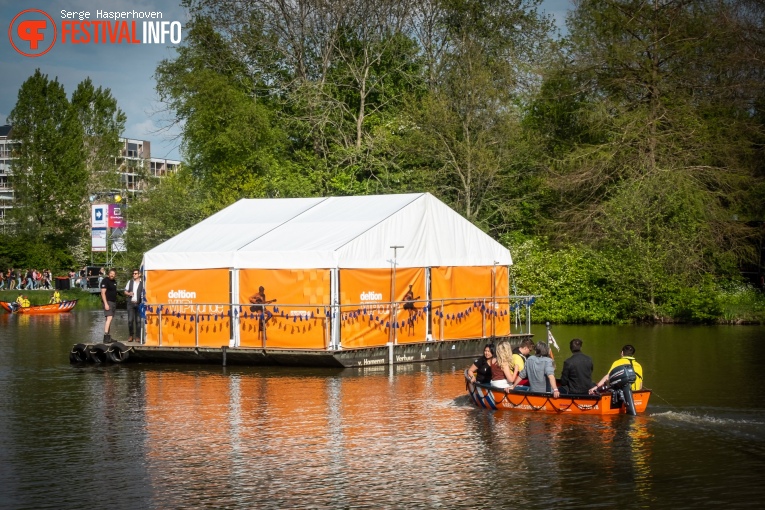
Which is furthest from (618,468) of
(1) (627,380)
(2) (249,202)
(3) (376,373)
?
(2) (249,202)

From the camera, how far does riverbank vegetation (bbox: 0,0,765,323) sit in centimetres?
4844

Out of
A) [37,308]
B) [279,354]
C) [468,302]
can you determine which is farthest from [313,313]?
[37,308]

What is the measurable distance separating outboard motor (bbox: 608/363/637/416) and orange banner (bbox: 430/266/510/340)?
459 inches

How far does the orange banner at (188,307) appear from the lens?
99.5 feet

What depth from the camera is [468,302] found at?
3266cm

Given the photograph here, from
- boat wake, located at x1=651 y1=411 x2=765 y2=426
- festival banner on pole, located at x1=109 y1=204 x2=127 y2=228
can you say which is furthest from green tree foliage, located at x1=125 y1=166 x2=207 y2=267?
boat wake, located at x1=651 y1=411 x2=765 y2=426

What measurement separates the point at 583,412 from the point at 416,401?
379 centimetres

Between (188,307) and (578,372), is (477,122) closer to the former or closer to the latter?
(188,307)

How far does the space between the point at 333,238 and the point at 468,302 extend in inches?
207

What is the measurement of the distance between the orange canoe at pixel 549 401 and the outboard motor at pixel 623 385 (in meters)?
0.08

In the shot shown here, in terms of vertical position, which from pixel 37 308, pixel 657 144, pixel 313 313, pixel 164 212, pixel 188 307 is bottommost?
pixel 313 313

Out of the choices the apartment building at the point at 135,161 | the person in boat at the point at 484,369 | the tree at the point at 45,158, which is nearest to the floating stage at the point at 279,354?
the person in boat at the point at 484,369

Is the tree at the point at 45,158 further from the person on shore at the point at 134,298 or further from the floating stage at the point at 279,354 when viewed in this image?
the floating stage at the point at 279,354

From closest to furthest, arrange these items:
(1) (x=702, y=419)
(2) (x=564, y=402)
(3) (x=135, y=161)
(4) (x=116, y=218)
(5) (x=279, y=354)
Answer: (1) (x=702, y=419), (2) (x=564, y=402), (5) (x=279, y=354), (4) (x=116, y=218), (3) (x=135, y=161)
